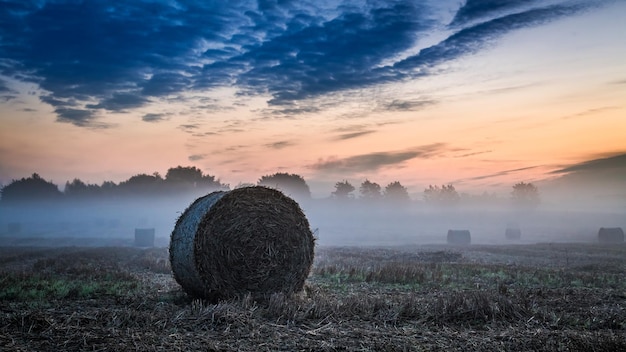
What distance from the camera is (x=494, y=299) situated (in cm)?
985

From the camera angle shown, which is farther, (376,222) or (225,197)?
(376,222)

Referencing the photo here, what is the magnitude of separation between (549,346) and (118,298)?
791cm

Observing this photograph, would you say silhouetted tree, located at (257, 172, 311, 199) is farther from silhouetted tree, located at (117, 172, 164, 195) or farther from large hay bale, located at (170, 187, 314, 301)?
large hay bale, located at (170, 187, 314, 301)

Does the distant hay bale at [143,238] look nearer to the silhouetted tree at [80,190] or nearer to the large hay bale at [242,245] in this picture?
the large hay bale at [242,245]

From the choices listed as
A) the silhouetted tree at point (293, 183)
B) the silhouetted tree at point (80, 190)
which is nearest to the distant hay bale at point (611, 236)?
the silhouetted tree at point (293, 183)

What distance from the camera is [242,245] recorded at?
11.5 metres

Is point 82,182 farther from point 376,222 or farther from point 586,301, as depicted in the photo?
point 586,301

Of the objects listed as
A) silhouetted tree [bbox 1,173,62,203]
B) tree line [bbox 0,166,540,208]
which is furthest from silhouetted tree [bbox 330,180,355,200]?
silhouetted tree [bbox 1,173,62,203]

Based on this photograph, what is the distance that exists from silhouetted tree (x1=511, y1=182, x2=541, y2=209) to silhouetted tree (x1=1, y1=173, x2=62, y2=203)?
397ft

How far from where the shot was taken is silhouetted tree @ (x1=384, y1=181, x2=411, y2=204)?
138m

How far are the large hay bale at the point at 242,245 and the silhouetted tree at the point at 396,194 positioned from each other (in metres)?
126

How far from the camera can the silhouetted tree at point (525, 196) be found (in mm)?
147637

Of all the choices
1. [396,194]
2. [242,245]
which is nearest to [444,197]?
[396,194]

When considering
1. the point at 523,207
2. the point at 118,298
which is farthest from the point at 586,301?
the point at 523,207
